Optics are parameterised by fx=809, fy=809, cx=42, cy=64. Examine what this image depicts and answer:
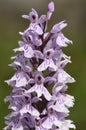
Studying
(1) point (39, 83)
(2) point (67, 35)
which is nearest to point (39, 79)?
(1) point (39, 83)

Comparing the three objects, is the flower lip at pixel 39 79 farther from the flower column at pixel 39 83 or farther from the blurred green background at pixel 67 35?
the blurred green background at pixel 67 35

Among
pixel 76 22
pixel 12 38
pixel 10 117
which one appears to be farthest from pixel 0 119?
pixel 76 22

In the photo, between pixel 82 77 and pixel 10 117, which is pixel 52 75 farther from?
pixel 82 77

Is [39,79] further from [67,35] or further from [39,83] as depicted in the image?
[67,35]

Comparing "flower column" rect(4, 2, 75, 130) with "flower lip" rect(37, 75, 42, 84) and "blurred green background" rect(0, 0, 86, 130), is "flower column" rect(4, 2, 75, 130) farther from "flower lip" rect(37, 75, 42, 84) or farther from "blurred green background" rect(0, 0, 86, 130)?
"blurred green background" rect(0, 0, 86, 130)

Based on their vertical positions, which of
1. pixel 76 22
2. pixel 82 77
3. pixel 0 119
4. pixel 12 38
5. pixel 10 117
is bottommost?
pixel 10 117

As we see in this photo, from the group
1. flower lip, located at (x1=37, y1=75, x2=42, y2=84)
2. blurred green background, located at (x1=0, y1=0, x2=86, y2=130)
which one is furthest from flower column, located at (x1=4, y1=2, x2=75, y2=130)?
blurred green background, located at (x1=0, y1=0, x2=86, y2=130)
